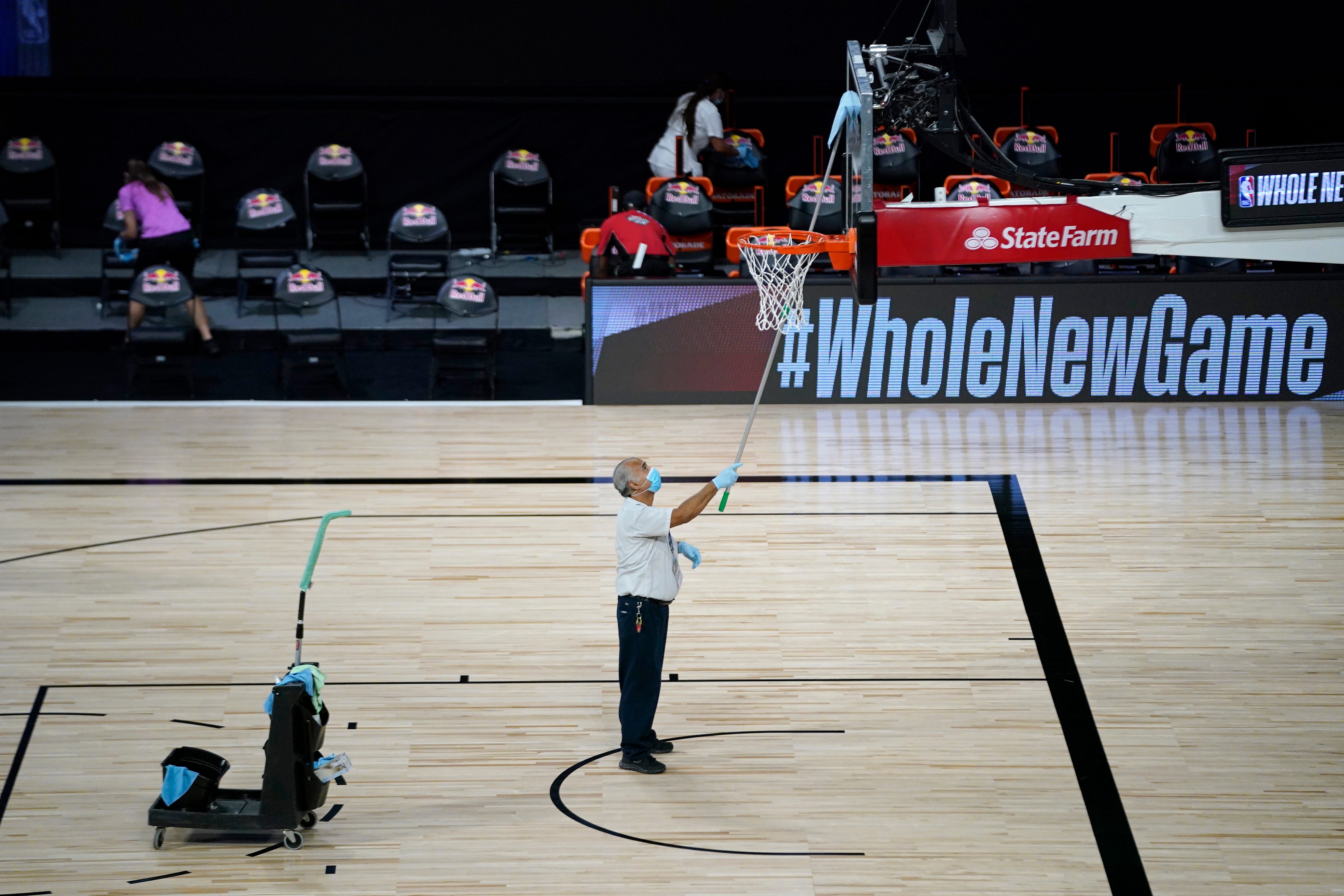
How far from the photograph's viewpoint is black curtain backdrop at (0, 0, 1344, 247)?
1501 cm

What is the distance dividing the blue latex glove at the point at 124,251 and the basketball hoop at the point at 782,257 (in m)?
6.24

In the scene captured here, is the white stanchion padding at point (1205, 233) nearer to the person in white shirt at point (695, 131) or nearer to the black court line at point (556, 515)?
the black court line at point (556, 515)

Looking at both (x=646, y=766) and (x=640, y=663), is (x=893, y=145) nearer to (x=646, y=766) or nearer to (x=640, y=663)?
(x=640, y=663)

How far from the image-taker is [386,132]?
15.1 meters

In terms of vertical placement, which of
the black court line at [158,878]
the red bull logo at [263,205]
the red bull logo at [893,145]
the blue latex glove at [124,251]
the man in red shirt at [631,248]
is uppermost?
the red bull logo at [893,145]

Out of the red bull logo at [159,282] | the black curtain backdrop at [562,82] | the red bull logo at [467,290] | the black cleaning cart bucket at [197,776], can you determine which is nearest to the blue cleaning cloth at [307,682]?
the black cleaning cart bucket at [197,776]

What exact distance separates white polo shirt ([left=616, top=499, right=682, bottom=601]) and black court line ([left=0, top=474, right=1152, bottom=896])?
1.24 meters

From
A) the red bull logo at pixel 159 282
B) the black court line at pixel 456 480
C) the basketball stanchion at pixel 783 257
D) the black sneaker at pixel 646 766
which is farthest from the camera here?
the red bull logo at pixel 159 282

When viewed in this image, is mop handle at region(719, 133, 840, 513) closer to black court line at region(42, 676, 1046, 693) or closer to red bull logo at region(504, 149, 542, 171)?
black court line at region(42, 676, 1046, 693)

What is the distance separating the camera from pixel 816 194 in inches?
526

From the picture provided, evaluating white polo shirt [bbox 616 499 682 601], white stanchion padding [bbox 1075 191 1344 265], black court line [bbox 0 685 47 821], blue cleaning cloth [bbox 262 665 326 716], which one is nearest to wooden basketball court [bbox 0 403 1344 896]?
black court line [bbox 0 685 47 821]

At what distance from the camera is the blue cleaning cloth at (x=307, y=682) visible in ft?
20.1

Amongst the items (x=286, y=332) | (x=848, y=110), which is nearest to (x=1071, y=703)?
(x=848, y=110)

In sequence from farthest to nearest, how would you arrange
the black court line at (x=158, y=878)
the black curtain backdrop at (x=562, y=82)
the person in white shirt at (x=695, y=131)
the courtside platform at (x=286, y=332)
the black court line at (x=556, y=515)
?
the black curtain backdrop at (x=562, y=82) → the person in white shirt at (x=695, y=131) → the courtside platform at (x=286, y=332) → the black court line at (x=556, y=515) → the black court line at (x=158, y=878)
